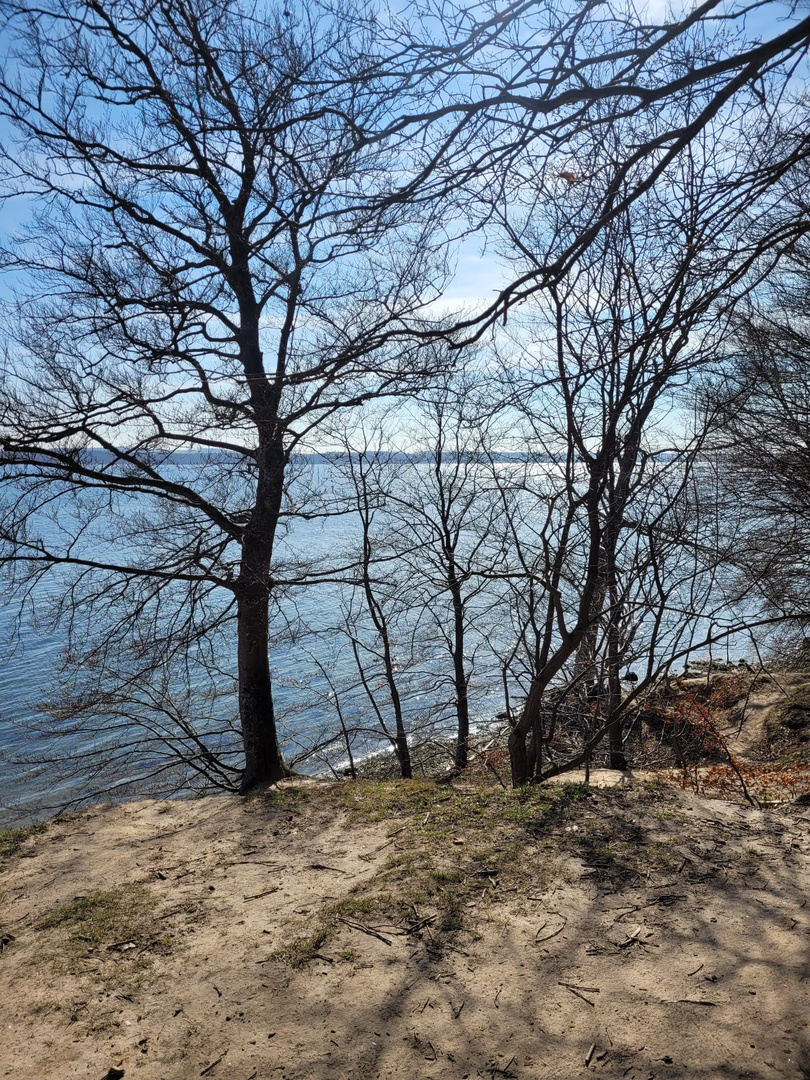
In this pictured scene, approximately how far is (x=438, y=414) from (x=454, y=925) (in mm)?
9220

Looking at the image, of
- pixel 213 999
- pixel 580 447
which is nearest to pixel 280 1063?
pixel 213 999

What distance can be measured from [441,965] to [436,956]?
80 millimetres

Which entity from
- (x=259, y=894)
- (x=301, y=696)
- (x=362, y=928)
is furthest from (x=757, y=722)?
(x=362, y=928)

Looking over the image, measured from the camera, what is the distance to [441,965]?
3.26 meters

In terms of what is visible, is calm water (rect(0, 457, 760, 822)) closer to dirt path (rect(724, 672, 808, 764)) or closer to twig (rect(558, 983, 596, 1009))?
dirt path (rect(724, 672, 808, 764))

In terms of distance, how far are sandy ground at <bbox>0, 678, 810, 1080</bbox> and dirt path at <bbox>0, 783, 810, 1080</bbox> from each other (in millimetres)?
10

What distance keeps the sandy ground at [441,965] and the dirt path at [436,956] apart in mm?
10

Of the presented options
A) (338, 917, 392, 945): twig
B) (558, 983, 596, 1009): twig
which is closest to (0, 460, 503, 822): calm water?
(338, 917, 392, 945): twig

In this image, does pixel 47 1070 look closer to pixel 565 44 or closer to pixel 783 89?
pixel 565 44

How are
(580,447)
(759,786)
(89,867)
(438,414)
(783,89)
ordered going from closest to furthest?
(783,89) → (89,867) → (580,447) → (759,786) → (438,414)

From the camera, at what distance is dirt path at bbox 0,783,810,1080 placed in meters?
2.71

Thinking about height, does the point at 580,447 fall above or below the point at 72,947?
above

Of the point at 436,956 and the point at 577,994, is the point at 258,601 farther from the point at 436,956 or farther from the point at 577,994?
the point at 577,994

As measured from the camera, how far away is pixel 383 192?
10.3 ft
